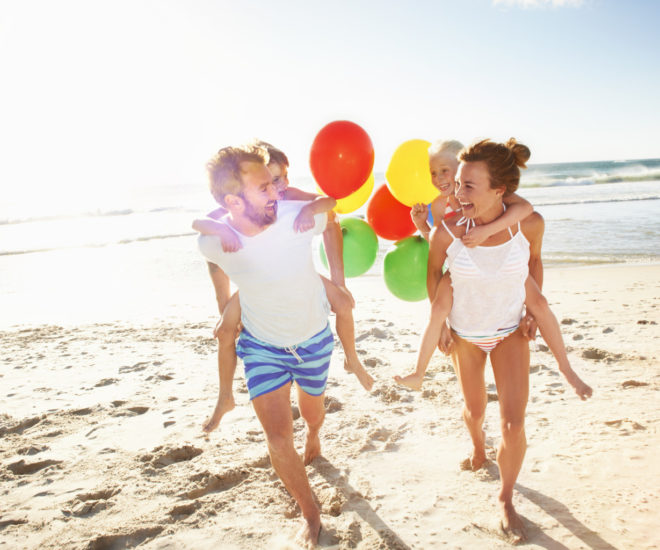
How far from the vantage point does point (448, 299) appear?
118 inches

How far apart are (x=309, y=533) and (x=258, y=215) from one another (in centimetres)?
174

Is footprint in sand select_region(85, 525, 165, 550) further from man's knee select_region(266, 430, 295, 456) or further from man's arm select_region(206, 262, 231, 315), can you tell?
Result: man's arm select_region(206, 262, 231, 315)

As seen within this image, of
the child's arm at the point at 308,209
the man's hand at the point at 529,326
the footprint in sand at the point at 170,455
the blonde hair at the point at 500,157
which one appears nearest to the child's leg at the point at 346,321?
the child's arm at the point at 308,209

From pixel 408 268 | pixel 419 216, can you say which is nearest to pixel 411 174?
pixel 419 216

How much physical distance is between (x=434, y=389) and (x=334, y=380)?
1.00 m

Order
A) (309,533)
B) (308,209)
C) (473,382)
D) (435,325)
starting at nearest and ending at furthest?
(309,533) < (308,209) < (435,325) < (473,382)

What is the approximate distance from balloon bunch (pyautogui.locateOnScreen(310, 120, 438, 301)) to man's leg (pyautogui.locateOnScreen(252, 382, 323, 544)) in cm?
148

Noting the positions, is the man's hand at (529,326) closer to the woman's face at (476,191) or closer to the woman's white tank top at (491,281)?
the woman's white tank top at (491,281)

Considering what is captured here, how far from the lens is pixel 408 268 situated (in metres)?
3.94

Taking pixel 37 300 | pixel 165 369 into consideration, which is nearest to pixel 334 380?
pixel 165 369

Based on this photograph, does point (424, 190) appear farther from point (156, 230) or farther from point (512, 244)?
point (156, 230)

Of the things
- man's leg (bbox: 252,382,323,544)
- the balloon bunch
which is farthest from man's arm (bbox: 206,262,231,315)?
the balloon bunch

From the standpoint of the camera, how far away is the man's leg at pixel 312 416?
127 inches

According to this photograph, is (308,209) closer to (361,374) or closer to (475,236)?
(475,236)
